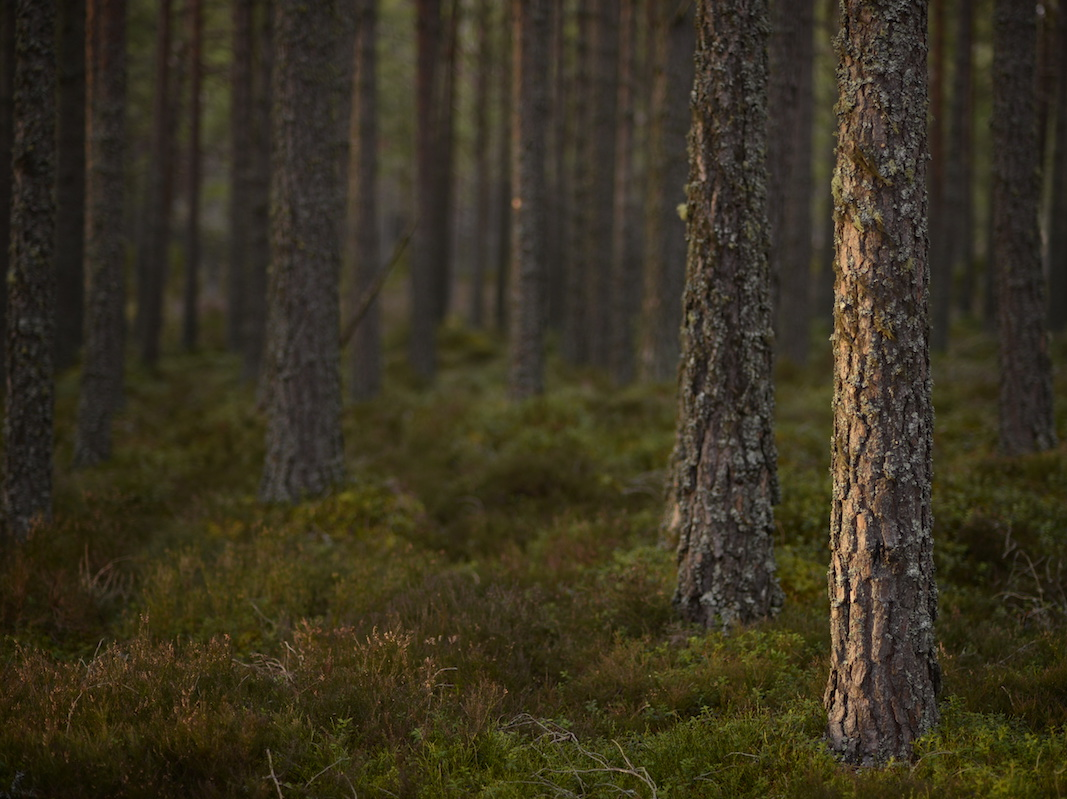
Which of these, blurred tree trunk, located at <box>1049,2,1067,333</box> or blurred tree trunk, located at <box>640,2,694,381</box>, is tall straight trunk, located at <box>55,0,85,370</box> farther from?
blurred tree trunk, located at <box>1049,2,1067,333</box>

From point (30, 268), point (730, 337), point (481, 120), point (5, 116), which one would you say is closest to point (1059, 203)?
point (481, 120)

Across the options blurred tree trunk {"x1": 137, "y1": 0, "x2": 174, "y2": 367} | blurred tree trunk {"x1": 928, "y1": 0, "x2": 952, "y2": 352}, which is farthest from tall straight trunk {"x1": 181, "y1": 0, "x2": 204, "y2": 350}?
blurred tree trunk {"x1": 928, "y1": 0, "x2": 952, "y2": 352}

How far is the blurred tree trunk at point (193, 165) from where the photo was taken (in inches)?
730

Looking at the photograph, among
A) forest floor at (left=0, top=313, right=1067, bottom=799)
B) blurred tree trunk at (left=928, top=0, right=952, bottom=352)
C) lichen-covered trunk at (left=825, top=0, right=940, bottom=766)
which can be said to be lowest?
forest floor at (left=0, top=313, right=1067, bottom=799)

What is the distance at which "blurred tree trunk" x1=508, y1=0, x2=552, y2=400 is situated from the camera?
13.4 m

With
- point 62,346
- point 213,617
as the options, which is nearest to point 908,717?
point 213,617

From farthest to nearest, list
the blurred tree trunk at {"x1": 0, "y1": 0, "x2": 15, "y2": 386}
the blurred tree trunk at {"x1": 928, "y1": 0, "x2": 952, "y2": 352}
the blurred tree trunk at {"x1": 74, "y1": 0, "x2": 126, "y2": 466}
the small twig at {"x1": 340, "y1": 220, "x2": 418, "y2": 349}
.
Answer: the blurred tree trunk at {"x1": 928, "y1": 0, "x2": 952, "y2": 352}, the blurred tree trunk at {"x1": 0, "y1": 0, "x2": 15, "y2": 386}, the blurred tree trunk at {"x1": 74, "y1": 0, "x2": 126, "y2": 466}, the small twig at {"x1": 340, "y1": 220, "x2": 418, "y2": 349}

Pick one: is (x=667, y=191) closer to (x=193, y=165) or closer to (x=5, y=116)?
(x=5, y=116)

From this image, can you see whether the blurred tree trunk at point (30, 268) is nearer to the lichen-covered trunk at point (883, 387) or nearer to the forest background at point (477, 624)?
the forest background at point (477, 624)

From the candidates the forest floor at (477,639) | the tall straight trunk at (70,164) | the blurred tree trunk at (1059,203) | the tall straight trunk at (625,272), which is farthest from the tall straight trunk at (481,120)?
the forest floor at (477,639)

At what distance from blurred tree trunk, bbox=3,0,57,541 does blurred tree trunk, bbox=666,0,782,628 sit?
5.95 m

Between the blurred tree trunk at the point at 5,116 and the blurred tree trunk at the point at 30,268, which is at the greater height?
the blurred tree trunk at the point at 5,116

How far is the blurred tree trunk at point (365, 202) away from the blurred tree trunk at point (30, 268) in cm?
835

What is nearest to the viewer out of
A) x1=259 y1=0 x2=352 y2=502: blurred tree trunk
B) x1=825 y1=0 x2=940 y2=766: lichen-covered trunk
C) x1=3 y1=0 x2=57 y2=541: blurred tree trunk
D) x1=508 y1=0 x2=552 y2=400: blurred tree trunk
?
x1=825 y1=0 x2=940 y2=766: lichen-covered trunk
